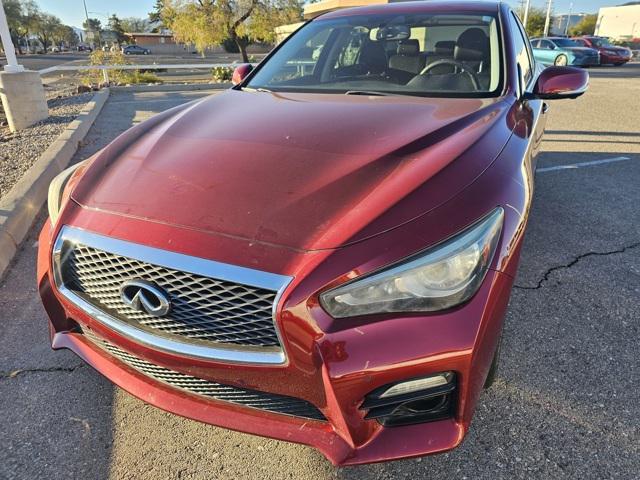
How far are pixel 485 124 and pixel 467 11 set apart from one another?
1.43m

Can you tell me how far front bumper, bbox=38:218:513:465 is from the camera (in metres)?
1.37

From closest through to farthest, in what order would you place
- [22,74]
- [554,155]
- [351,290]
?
1. [351,290]
2. [554,155]
3. [22,74]

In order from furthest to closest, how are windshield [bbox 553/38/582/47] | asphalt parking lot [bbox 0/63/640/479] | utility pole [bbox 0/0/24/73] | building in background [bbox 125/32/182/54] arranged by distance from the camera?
building in background [bbox 125/32/182/54] → windshield [bbox 553/38/582/47] → utility pole [bbox 0/0/24/73] → asphalt parking lot [bbox 0/63/640/479]

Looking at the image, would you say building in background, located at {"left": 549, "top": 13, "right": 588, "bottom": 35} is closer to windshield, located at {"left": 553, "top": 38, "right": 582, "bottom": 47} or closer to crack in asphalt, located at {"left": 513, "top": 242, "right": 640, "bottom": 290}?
windshield, located at {"left": 553, "top": 38, "right": 582, "bottom": 47}

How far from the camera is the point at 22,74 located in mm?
7699

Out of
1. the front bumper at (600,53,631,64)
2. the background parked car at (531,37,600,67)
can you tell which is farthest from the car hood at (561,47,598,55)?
the front bumper at (600,53,631,64)

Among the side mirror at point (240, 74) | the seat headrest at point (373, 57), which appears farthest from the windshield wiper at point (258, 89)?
the seat headrest at point (373, 57)

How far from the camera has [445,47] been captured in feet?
10.2

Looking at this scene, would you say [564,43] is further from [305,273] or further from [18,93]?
[305,273]

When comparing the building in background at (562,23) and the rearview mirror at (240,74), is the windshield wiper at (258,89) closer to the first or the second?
the rearview mirror at (240,74)

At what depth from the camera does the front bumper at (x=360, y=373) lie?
4.50 feet

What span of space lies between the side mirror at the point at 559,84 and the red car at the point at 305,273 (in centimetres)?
95

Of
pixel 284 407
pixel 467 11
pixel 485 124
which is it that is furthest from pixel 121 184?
pixel 467 11

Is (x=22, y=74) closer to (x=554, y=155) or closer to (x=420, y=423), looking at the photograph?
(x=554, y=155)
